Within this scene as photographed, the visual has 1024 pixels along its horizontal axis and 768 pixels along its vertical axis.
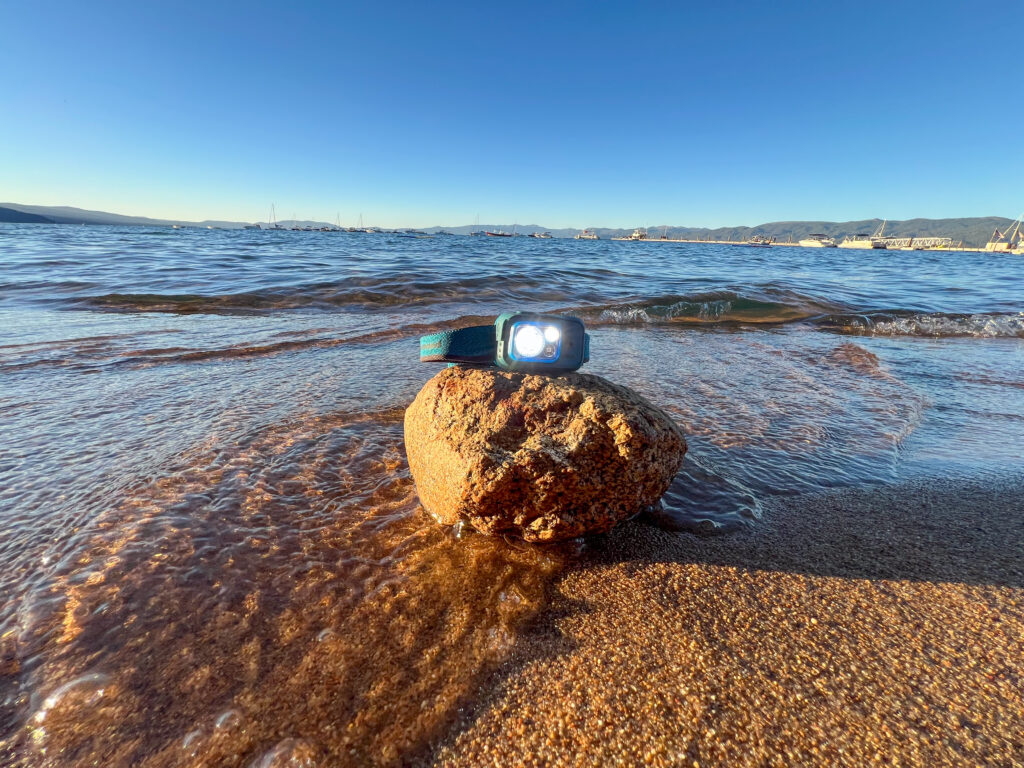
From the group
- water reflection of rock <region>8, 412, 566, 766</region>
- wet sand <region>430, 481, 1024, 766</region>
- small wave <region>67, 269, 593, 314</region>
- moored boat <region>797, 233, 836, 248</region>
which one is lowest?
water reflection of rock <region>8, 412, 566, 766</region>

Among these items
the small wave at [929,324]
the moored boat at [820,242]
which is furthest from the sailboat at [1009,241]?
the small wave at [929,324]

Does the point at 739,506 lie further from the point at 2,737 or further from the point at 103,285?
the point at 103,285

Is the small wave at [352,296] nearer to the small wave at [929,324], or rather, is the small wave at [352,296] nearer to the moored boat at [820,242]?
the small wave at [929,324]

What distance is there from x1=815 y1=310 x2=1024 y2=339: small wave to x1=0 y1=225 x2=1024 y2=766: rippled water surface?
160 cm

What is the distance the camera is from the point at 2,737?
3.70 feet

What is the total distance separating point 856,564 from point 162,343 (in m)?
6.78

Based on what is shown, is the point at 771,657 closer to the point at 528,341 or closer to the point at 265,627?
the point at 528,341

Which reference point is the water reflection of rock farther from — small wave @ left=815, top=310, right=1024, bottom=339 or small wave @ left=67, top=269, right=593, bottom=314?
small wave @ left=815, top=310, right=1024, bottom=339

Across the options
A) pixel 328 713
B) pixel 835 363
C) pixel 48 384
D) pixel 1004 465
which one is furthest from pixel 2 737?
pixel 835 363

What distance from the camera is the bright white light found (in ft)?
6.55

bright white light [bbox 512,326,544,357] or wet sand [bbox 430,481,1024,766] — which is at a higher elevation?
bright white light [bbox 512,326,544,357]

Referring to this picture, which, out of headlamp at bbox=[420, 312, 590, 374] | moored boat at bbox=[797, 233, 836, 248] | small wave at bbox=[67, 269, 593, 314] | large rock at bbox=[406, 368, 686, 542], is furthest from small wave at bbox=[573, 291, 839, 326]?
moored boat at bbox=[797, 233, 836, 248]

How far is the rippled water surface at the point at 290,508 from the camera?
124 centimetres

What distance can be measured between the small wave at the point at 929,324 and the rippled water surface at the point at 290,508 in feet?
5.25
